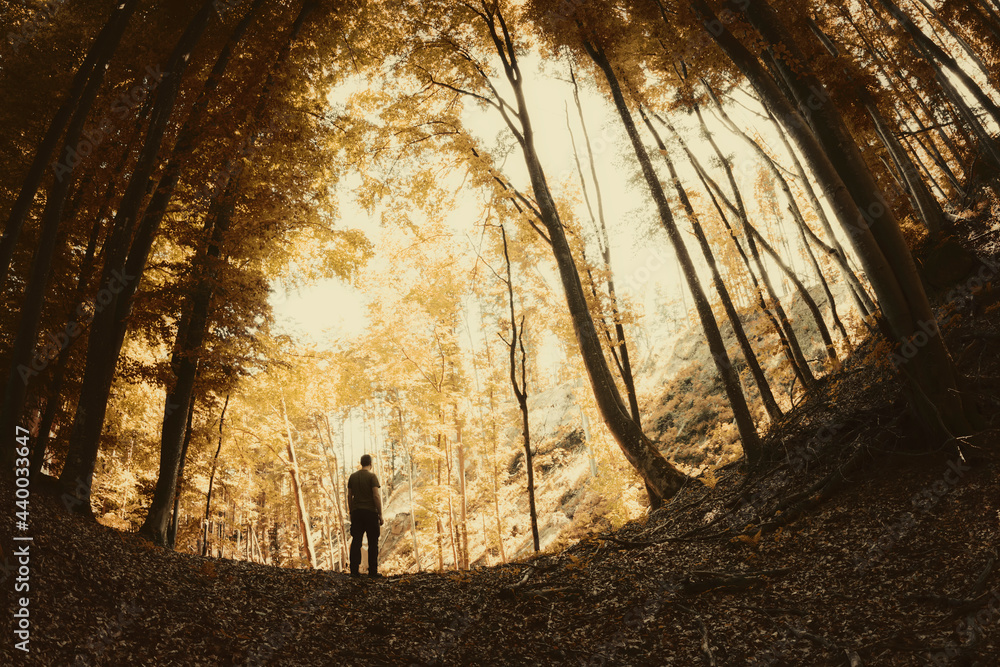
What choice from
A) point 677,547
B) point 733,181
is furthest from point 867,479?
point 733,181

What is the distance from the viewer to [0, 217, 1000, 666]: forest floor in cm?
323

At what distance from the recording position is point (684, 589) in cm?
454

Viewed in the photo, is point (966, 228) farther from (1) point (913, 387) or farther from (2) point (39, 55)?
(2) point (39, 55)

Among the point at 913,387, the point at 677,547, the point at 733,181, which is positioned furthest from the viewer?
the point at 733,181

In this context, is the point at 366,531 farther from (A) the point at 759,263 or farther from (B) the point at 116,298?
(A) the point at 759,263

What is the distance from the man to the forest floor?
2.40 ft

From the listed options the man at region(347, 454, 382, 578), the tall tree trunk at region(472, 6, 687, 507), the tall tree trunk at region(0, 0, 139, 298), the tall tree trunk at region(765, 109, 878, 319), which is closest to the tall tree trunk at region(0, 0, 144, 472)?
the tall tree trunk at region(0, 0, 139, 298)

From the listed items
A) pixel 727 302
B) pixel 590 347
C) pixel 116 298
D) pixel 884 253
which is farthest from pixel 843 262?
pixel 116 298

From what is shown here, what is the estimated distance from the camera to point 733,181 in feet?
38.6

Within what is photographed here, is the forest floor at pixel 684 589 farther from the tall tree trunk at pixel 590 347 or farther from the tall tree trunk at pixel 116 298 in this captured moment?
the tall tree trunk at pixel 590 347

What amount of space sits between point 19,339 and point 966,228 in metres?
13.6

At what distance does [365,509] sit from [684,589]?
4.57 metres

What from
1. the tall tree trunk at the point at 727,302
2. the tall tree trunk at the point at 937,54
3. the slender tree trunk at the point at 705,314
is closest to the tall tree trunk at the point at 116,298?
the slender tree trunk at the point at 705,314

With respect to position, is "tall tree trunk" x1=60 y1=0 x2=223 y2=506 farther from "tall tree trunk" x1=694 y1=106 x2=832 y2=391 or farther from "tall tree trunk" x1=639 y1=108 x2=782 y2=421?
"tall tree trunk" x1=694 y1=106 x2=832 y2=391
